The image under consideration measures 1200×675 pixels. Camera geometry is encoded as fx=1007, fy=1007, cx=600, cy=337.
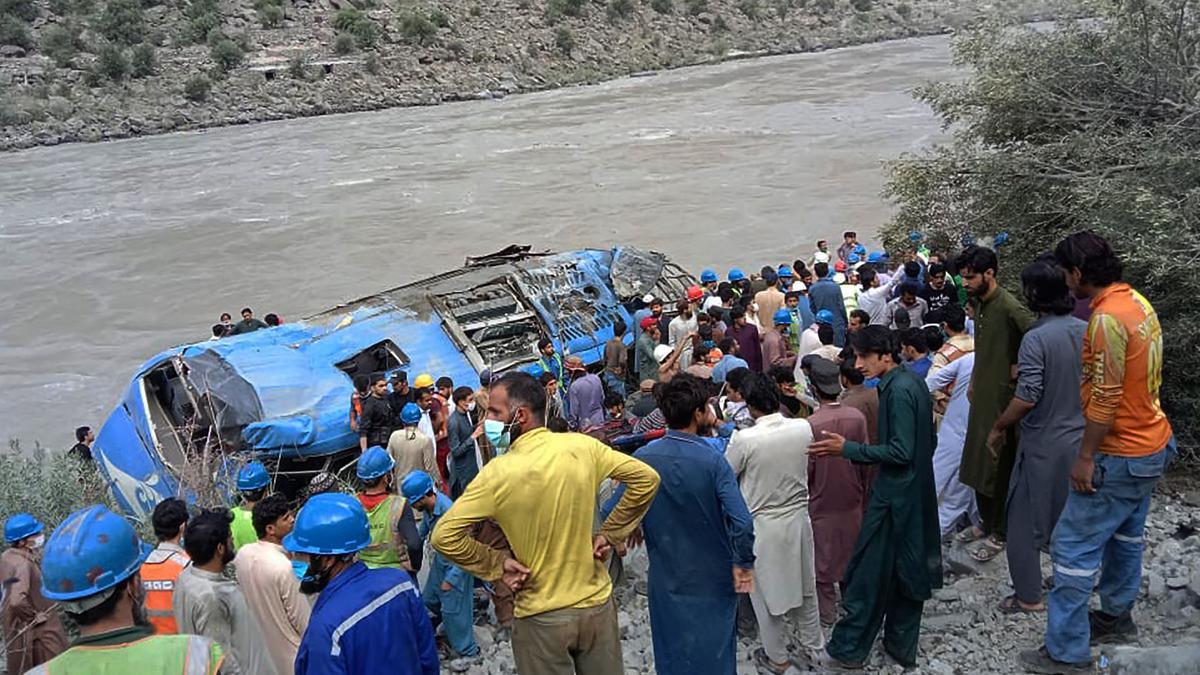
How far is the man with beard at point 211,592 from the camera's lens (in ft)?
13.0

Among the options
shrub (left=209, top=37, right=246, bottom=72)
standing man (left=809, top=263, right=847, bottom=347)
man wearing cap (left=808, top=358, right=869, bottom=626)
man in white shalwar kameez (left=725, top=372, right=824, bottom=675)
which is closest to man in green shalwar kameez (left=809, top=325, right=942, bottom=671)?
man in white shalwar kameez (left=725, top=372, right=824, bottom=675)

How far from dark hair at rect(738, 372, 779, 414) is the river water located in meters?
12.1

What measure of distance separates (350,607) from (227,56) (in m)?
46.8

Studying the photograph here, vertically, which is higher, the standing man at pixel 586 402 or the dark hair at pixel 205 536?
the dark hair at pixel 205 536

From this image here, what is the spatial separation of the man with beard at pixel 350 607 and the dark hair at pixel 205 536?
98 centimetres

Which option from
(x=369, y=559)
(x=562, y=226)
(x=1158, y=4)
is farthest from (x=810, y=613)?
(x=562, y=226)

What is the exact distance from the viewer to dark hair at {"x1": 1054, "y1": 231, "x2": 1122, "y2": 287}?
4129mm

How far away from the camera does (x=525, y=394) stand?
346 cm

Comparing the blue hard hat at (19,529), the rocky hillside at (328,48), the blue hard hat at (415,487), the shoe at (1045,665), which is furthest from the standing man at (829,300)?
the rocky hillside at (328,48)

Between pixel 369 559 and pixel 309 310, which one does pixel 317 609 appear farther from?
pixel 309 310

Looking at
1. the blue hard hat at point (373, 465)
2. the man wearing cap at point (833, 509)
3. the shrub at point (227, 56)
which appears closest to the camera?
the blue hard hat at point (373, 465)

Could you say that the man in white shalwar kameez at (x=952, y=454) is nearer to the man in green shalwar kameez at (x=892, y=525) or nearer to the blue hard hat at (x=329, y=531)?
the man in green shalwar kameez at (x=892, y=525)

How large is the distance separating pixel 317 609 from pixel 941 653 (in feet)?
9.99

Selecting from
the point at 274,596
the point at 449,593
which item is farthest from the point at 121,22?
the point at 274,596
